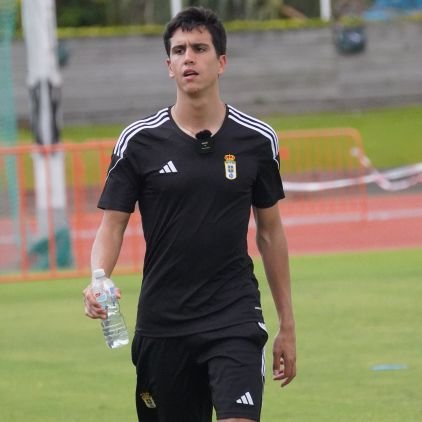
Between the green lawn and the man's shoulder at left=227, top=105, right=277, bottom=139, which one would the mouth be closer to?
the man's shoulder at left=227, top=105, right=277, bottom=139

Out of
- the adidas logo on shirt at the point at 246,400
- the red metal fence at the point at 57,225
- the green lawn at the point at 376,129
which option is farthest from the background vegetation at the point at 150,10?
the adidas logo on shirt at the point at 246,400

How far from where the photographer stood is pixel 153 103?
103 ft

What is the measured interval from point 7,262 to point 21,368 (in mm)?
6359

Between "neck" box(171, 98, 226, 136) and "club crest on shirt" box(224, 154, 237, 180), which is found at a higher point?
"neck" box(171, 98, 226, 136)

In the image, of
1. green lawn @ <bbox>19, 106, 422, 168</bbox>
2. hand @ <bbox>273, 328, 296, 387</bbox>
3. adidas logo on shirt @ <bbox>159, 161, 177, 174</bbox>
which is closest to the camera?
adidas logo on shirt @ <bbox>159, 161, 177, 174</bbox>

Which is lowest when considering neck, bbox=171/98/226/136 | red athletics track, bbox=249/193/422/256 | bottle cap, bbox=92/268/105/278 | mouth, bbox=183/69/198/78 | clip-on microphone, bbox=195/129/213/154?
red athletics track, bbox=249/193/422/256

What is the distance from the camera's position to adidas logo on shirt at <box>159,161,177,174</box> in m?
5.72

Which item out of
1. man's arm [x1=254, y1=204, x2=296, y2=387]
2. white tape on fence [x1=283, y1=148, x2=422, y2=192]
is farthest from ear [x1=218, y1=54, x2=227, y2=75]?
white tape on fence [x1=283, y1=148, x2=422, y2=192]

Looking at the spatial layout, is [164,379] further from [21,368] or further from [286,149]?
[286,149]

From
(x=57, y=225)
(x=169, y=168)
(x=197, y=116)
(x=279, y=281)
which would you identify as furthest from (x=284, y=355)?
(x=57, y=225)

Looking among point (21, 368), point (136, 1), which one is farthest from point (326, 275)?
point (136, 1)

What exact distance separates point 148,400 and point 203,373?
→ 0.88 ft

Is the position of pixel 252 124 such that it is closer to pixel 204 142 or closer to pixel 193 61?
pixel 204 142

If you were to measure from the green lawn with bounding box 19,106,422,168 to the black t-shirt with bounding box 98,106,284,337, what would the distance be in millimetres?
22925
